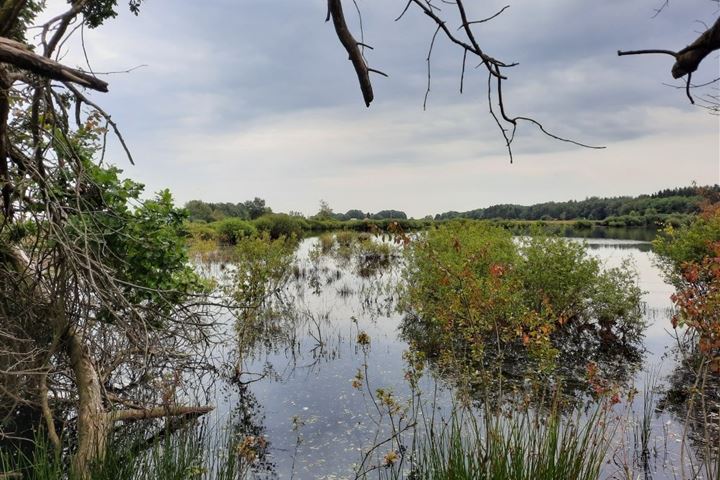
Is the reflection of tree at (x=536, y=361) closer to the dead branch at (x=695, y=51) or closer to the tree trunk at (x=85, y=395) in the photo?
the tree trunk at (x=85, y=395)

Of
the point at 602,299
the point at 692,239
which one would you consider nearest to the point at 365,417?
the point at 602,299

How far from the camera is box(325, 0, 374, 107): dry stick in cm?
187

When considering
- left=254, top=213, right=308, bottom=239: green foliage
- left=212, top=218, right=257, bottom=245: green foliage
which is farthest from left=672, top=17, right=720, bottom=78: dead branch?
left=254, top=213, right=308, bottom=239: green foliage

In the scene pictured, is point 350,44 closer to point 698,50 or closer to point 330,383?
point 698,50

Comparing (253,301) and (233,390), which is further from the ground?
(253,301)

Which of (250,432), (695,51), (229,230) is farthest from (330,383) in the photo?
(229,230)

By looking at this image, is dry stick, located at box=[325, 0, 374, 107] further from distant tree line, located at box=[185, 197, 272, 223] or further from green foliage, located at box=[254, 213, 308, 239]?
distant tree line, located at box=[185, 197, 272, 223]

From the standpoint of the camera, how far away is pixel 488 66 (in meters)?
2.08

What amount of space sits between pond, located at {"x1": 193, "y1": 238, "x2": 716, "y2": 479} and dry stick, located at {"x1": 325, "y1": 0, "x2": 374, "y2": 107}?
2.80m

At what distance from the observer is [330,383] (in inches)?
337

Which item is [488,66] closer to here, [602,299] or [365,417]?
[365,417]

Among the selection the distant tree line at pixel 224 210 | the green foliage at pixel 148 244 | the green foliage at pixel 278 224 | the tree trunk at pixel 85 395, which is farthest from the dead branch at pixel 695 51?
the distant tree line at pixel 224 210

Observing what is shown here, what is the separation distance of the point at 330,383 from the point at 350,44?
7434 mm

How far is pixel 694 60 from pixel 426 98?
0.98 meters
